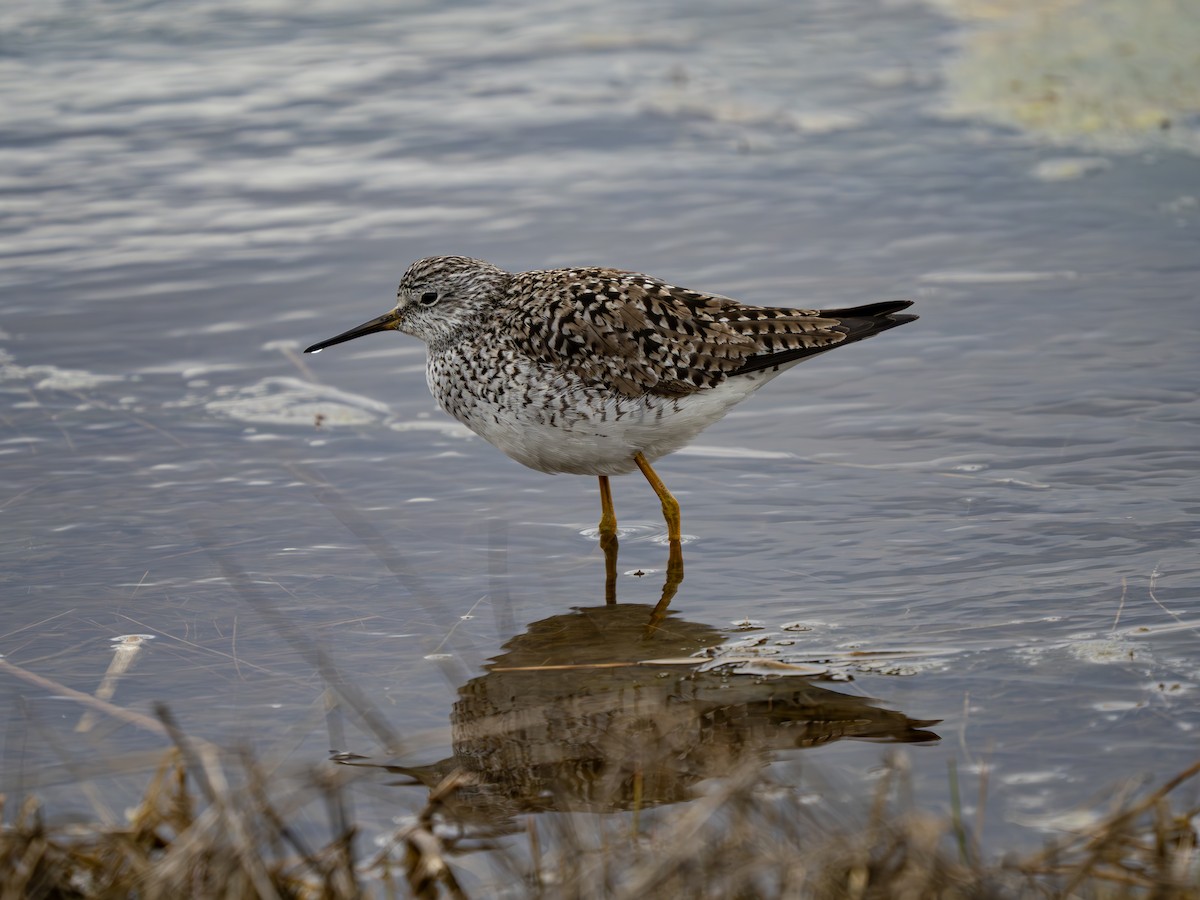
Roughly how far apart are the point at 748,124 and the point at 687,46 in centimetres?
213

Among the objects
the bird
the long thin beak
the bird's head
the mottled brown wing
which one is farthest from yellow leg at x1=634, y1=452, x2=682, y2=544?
the long thin beak

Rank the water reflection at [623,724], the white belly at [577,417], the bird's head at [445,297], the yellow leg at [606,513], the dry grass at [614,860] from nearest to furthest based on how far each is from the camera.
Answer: the dry grass at [614,860] < the water reflection at [623,724] < the white belly at [577,417] < the yellow leg at [606,513] < the bird's head at [445,297]

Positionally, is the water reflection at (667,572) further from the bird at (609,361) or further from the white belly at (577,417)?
the white belly at (577,417)

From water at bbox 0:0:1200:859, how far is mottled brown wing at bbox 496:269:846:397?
793 millimetres

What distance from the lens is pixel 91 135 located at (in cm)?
1169

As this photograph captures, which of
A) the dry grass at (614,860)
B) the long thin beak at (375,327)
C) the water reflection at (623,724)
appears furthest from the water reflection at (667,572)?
the dry grass at (614,860)

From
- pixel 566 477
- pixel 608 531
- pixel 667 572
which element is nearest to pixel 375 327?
pixel 566 477

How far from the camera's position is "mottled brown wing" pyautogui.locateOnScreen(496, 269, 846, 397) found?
6109 mm

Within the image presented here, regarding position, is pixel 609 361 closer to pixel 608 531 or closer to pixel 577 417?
pixel 577 417

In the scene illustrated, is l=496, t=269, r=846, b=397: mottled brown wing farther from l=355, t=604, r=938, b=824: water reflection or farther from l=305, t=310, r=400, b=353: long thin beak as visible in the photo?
l=355, t=604, r=938, b=824: water reflection

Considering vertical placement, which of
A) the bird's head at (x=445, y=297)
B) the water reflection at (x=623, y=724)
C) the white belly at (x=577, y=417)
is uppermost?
the bird's head at (x=445, y=297)

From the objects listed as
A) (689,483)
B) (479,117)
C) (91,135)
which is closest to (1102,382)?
(689,483)

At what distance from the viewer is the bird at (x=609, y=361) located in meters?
6.06

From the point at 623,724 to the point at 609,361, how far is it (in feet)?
6.02
